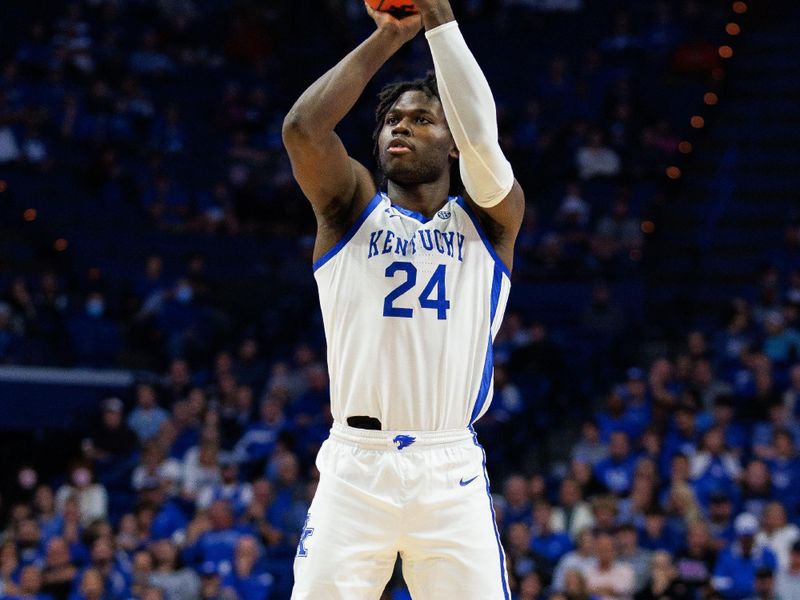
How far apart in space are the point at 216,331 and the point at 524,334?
383 centimetres

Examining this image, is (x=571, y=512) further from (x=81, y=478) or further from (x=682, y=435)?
(x=81, y=478)

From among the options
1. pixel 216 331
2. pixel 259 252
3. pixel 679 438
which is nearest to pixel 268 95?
pixel 259 252

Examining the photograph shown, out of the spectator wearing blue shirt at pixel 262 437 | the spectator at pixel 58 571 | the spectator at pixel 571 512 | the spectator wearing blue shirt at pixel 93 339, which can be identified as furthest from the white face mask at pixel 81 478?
the spectator at pixel 571 512

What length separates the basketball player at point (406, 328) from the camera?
4.94m

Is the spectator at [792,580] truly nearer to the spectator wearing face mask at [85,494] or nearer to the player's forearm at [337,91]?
the spectator wearing face mask at [85,494]

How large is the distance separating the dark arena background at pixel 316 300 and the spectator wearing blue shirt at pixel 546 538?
3 centimetres

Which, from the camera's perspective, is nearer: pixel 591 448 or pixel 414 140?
pixel 414 140

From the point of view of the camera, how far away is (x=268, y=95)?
20031 millimetres

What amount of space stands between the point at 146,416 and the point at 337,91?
10.3 meters

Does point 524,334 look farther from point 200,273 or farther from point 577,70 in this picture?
point 577,70

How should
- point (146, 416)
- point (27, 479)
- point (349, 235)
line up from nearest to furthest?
point (349, 235) < point (27, 479) < point (146, 416)

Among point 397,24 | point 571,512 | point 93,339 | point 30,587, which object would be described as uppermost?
point 397,24

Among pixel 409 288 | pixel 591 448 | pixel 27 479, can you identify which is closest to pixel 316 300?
pixel 27 479

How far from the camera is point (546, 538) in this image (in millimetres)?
12000
